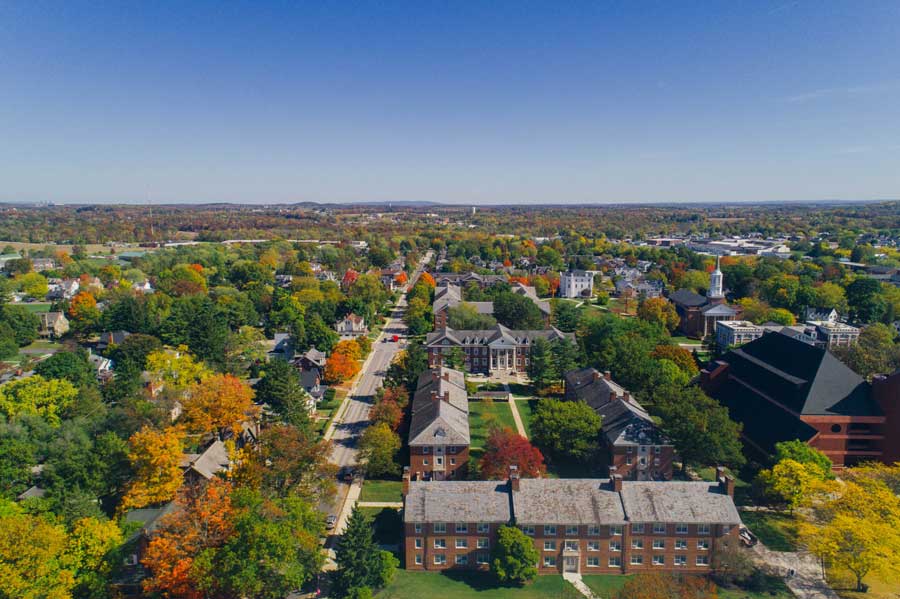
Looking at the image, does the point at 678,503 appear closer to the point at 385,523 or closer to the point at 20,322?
the point at 385,523

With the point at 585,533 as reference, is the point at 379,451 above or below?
above

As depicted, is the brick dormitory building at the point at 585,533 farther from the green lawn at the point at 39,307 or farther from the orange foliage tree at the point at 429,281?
the green lawn at the point at 39,307

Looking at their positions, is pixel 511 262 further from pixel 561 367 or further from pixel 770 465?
pixel 770 465

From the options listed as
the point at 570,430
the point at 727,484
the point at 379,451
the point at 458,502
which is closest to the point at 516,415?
the point at 570,430

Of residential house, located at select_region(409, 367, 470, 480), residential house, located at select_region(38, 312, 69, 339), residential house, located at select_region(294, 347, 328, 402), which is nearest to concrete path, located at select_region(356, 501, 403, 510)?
residential house, located at select_region(409, 367, 470, 480)

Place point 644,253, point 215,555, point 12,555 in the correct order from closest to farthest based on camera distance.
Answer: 1. point 12,555
2. point 215,555
3. point 644,253

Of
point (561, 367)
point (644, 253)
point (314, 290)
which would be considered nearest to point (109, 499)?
point (561, 367)

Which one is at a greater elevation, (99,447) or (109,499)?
(99,447)
